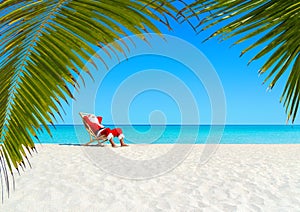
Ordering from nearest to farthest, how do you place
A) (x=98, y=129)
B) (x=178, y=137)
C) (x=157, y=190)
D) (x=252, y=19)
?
(x=252, y=19) < (x=157, y=190) < (x=98, y=129) < (x=178, y=137)

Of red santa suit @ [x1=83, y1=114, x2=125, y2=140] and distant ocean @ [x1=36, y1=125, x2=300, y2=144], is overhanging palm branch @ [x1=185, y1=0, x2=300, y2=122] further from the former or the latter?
distant ocean @ [x1=36, y1=125, x2=300, y2=144]

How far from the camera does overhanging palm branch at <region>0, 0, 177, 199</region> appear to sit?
0.79m

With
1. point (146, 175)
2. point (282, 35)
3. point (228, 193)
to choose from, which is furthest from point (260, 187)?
point (282, 35)

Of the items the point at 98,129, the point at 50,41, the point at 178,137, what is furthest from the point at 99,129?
the point at 178,137

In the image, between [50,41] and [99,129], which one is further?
[99,129]

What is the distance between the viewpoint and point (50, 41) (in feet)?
2.83

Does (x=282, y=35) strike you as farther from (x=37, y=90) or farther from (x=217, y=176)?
(x=217, y=176)

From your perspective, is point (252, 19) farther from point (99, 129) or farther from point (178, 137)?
point (178, 137)

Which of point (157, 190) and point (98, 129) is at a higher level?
point (157, 190)

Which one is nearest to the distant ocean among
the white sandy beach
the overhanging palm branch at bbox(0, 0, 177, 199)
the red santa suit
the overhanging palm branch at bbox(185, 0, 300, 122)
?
the red santa suit

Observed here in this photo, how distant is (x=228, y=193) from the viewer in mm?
3584

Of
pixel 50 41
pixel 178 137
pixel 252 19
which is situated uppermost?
pixel 50 41

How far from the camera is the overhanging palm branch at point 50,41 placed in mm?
792

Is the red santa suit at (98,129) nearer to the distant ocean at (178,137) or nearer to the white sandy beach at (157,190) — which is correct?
the white sandy beach at (157,190)
